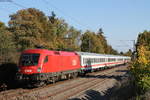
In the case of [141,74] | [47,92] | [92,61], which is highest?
[92,61]

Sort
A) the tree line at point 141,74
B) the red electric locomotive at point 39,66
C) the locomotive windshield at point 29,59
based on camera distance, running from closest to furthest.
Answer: the tree line at point 141,74 → the red electric locomotive at point 39,66 → the locomotive windshield at point 29,59

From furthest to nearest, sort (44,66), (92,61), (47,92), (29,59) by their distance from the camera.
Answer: (92,61)
(44,66)
(29,59)
(47,92)

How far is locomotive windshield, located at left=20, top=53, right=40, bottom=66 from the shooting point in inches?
731

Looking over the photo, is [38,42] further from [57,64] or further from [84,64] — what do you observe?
[57,64]

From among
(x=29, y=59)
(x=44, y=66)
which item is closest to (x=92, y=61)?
(x=44, y=66)

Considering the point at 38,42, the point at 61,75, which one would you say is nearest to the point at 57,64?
the point at 61,75

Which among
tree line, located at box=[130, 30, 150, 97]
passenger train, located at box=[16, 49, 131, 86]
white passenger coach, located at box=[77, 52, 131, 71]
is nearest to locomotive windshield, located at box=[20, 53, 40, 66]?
passenger train, located at box=[16, 49, 131, 86]

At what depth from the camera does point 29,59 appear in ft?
61.7

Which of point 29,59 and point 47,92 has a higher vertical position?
point 29,59

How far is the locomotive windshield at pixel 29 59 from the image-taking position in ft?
61.0

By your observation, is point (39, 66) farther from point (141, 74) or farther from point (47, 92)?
point (141, 74)

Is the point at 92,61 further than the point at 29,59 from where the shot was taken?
Yes

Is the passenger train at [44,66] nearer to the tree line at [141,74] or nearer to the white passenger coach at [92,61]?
the white passenger coach at [92,61]

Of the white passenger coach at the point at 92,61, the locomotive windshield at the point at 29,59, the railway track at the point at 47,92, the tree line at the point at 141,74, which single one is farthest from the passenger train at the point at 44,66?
the tree line at the point at 141,74
